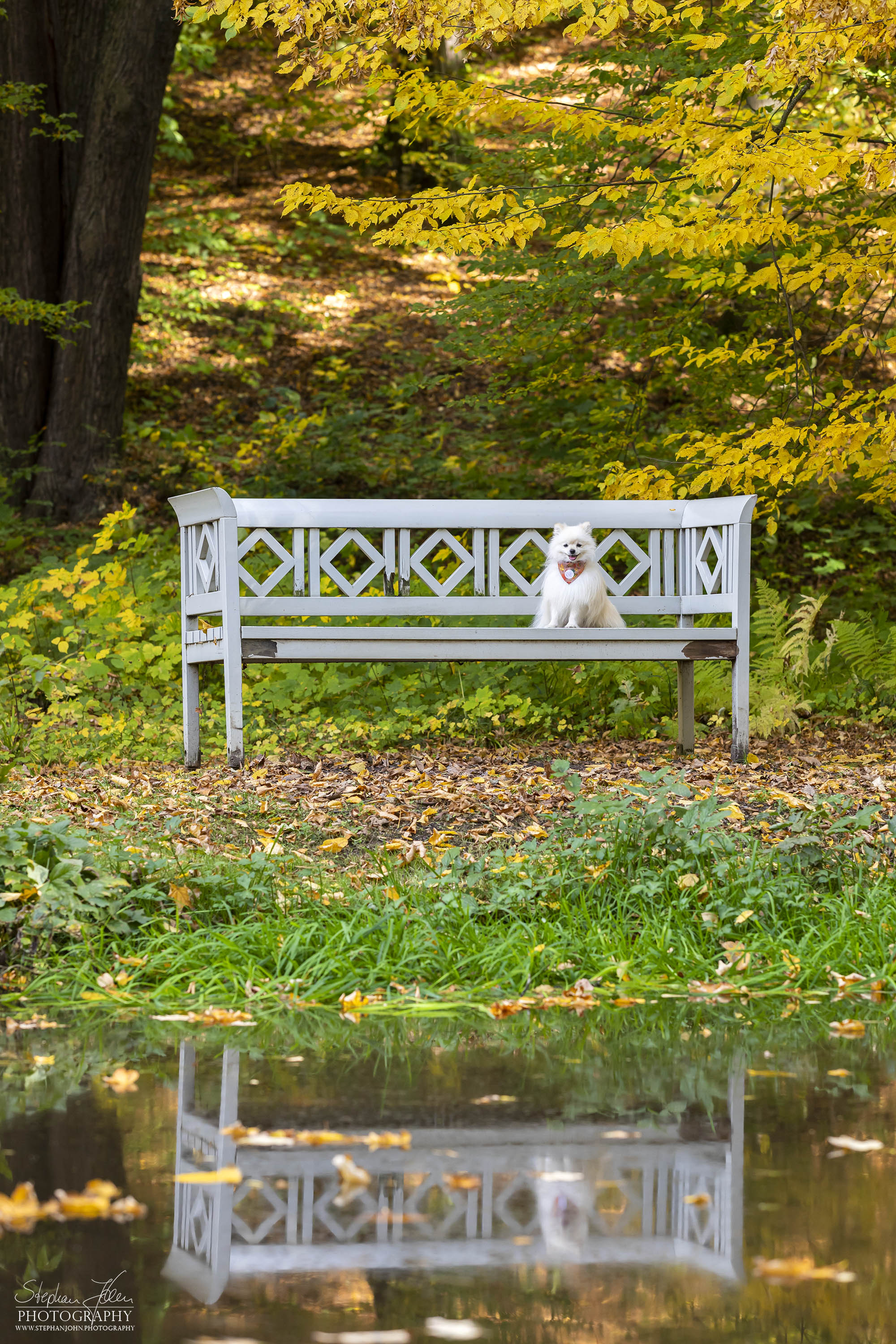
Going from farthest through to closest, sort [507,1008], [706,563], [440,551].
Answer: [440,551] → [706,563] → [507,1008]

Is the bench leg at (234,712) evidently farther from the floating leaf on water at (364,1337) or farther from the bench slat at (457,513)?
the floating leaf on water at (364,1337)

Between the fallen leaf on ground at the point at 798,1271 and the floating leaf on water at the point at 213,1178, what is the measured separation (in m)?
0.81

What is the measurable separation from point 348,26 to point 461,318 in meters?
2.82

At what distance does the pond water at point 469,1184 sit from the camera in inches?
63.7

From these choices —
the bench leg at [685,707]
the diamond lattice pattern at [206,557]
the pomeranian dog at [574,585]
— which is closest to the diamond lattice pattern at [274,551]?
the diamond lattice pattern at [206,557]

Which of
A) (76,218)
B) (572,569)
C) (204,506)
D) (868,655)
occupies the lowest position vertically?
(868,655)

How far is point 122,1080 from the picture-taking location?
2543 millimetres

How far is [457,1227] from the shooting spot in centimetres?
185

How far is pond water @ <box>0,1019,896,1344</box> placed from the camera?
1.62 m

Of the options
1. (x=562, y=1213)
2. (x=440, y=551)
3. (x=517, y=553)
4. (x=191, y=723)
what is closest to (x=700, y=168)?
(x=517, y=553)

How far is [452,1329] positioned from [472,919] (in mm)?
2035

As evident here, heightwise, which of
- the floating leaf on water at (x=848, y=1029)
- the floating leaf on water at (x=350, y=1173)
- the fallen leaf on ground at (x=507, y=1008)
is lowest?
the fallen leaf on ground at (x=507, y=1008)

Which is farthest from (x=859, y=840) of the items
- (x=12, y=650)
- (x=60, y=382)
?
(x=60, y=382)

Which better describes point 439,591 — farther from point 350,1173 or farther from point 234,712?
point 350,1173
